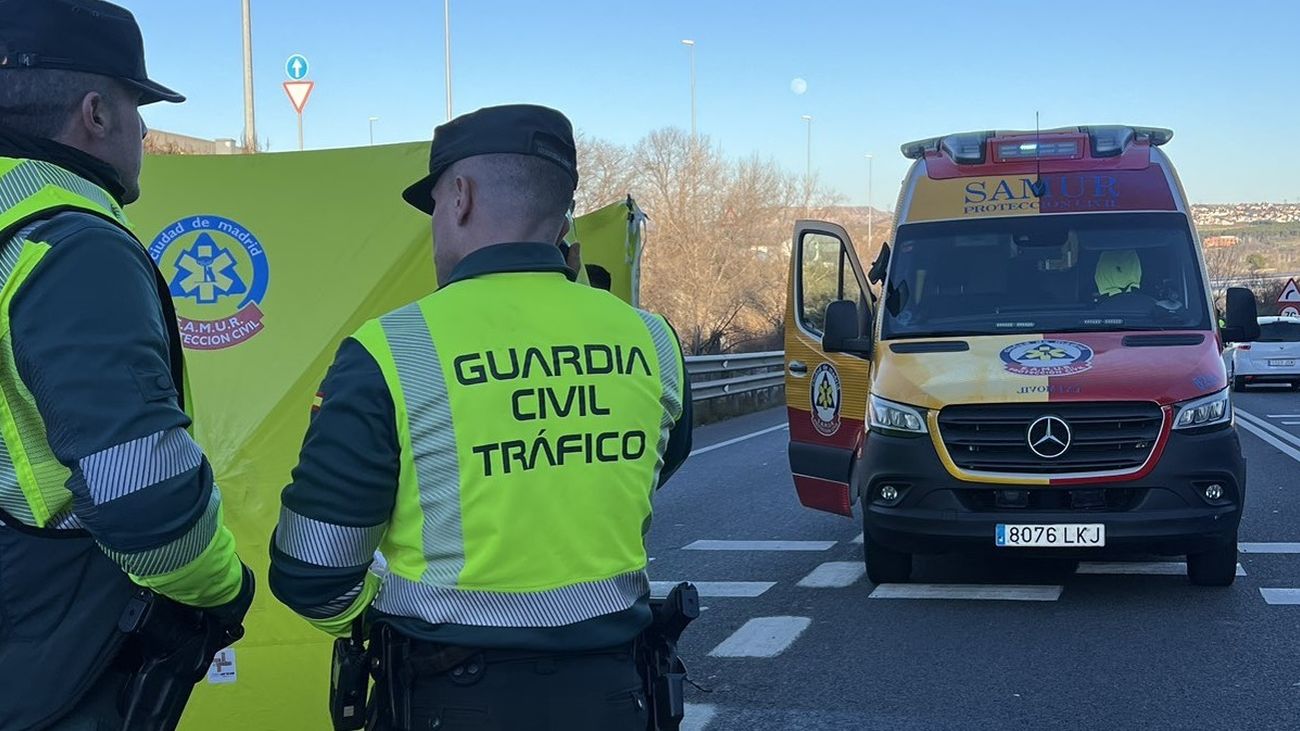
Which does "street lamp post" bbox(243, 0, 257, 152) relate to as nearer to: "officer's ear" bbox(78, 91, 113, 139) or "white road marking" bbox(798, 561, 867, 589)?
"white road marking" bbox(798, 561, 867, 589)

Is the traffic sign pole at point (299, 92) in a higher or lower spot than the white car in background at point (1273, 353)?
higher

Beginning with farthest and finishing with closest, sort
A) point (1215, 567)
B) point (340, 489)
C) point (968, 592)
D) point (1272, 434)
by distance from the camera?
point (1272, 434)
point (968, 592)
point (1215, 567)
point (340, 489)

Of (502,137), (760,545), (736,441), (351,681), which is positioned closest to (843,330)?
(760,545)

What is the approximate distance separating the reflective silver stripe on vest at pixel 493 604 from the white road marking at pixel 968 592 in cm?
531

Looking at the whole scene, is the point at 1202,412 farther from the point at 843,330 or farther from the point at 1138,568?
the point at 843,330

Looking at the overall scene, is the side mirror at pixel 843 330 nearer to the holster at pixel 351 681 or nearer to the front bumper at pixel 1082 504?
the front bumper at pixel 1082 504

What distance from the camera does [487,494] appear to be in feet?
7.00

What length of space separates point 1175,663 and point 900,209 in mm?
3632

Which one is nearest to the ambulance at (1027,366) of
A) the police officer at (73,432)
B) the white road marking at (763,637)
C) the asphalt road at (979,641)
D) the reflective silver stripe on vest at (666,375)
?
the asphalt road at (979,641)

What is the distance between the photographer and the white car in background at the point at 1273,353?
93.6 ft

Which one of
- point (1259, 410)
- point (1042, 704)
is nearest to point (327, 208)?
point (1042, 704)

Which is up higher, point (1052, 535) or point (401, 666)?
point (401, 666)

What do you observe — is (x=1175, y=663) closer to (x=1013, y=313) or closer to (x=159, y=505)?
(x=1013, y=313)

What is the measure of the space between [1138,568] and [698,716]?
4062mm
